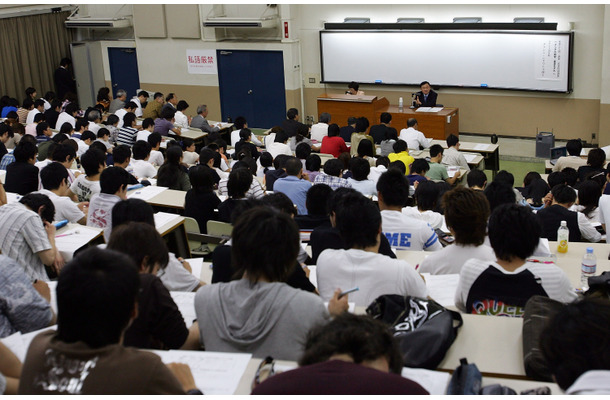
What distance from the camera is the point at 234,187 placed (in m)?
5.18

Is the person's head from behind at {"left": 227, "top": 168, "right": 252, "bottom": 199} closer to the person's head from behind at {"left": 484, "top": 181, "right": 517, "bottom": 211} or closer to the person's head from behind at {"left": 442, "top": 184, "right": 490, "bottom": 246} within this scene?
the person's head from behind at {"left": 484, "top": 181, "right": 517, "bottom": 211}

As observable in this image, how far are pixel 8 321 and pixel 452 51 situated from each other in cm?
890

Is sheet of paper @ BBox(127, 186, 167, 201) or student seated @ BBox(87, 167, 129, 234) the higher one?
student seated @ BBox(87, 167, 129, 234)

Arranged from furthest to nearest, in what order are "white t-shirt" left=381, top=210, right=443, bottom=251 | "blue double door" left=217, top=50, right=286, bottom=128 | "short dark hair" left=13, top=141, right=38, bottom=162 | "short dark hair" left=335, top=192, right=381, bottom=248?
"blue double door" left=217, top=50, right=286, bottom=128, "short dark hair" left=13, top=141, right=38, bottom=162, "white t-shirt" left=381, top=210, right=443, bottom=251, "short dark hair" left=335, top=192, right=381, bottom=248

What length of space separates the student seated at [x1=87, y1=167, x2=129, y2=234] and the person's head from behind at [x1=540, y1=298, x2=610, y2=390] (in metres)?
3.62

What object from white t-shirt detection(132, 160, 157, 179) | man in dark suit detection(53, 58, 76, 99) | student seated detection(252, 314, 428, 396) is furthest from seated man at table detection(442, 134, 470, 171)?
man in dark suit detection(53, 58, 76, 99)

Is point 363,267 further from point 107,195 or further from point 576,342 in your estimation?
point 107,195

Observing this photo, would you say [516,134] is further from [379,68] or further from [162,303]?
[162,303]

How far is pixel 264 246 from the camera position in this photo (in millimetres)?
2359

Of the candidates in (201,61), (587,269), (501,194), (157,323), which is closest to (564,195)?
(501,194)

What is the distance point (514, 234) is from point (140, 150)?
4.96 metres

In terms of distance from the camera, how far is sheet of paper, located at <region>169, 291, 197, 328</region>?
2821mm

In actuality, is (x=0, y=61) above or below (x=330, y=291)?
above
